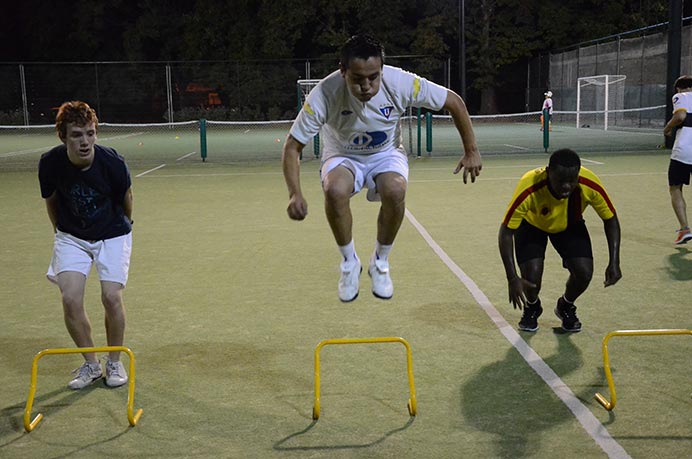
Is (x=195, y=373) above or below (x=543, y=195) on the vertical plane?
below

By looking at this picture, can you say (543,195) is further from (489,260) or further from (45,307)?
(45,307)

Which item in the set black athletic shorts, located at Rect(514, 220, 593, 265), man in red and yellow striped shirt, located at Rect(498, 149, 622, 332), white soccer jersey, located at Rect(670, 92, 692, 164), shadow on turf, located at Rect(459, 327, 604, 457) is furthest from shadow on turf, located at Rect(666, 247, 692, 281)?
shadow on turf, located at Rect(459, 327, 604, 457)

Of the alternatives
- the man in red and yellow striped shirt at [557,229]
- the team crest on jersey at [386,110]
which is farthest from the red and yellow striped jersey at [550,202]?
the team crest on jersey at [386,110]

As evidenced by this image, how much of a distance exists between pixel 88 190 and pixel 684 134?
26.2ft

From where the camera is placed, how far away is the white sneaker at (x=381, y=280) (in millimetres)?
6059

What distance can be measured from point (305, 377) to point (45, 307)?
3.50 metres

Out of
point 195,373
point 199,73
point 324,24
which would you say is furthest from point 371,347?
point 324,24

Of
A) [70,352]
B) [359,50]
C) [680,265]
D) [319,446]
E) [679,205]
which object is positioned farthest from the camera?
[679,205]

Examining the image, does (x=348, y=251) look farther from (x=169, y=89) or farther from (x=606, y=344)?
(x=169, y=89)

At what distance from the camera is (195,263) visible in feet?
33.5

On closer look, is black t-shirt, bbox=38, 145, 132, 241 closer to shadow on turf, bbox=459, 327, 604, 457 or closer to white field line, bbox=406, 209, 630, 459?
shadow on turf, bbox=459, 327, 604, 457

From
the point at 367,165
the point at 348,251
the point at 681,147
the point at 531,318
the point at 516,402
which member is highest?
the point at 367,165

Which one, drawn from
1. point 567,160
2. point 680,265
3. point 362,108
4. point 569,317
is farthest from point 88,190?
point 680,265

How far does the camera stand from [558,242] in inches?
271
